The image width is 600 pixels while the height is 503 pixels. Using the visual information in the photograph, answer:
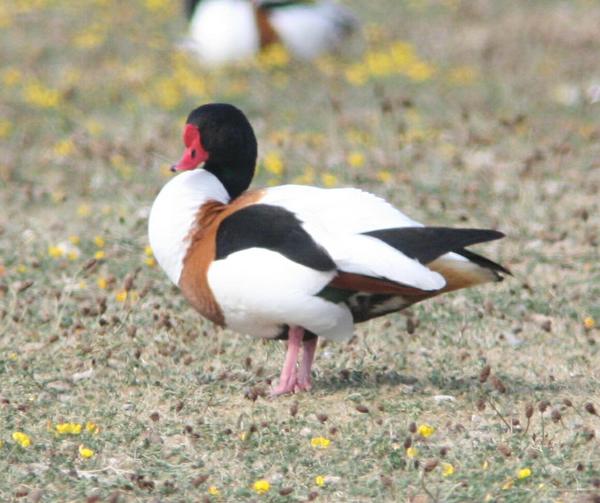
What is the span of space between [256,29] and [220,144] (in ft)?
24.0

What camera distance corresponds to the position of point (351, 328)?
5422 millimetres

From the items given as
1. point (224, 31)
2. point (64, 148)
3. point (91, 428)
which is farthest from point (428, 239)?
point (224, 31)

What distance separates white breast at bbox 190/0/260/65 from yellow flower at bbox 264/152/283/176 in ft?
11.3

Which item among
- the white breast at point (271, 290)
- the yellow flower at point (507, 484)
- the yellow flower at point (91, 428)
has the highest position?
the white breast at point (271, 290)

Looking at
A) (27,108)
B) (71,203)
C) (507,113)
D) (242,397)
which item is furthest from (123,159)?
(242,397)

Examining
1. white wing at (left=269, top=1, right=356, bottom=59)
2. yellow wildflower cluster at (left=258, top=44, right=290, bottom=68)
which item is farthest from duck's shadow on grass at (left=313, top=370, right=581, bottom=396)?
white wing at (left=269, top=1, right=356, bottom=59)

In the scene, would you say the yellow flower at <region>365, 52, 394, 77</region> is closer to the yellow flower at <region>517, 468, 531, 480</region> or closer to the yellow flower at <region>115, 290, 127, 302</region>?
the yellow flower at <region>115, 290, 127, 302</region>

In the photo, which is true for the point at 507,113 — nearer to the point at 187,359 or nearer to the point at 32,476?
the point at 187,359

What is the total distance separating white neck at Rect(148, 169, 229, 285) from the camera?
5.53 metres

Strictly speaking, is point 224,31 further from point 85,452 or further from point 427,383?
point 85,452

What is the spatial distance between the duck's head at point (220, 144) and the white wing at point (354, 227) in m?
0.35

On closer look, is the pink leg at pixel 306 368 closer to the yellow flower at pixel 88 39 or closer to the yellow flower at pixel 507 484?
the yellow flower at pixel 507 484

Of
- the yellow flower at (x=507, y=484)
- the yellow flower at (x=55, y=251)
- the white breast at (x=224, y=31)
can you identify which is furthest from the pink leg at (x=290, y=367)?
the white breast at (x=224, y=31)

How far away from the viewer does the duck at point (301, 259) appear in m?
5.16
